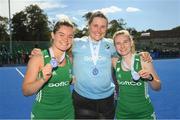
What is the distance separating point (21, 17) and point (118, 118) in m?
55.3

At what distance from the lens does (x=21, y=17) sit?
5809 centimetres

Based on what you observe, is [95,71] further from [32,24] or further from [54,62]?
[32,24]

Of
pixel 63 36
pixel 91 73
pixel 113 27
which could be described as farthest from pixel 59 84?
pixel 113 27

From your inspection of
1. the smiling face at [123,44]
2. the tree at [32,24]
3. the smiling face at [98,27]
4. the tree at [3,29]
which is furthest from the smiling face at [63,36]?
the tree at [3,29]

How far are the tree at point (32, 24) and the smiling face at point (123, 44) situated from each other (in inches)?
2123

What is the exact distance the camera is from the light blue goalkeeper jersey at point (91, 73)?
4398 mm

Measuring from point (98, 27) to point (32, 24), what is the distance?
54.8 meters

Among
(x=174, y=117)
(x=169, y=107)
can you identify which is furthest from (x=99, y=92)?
(x=169, y=107)

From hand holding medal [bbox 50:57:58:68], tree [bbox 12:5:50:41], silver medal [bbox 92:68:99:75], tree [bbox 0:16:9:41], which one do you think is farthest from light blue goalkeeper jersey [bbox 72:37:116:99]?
tree [bbox 0:16:9:41]

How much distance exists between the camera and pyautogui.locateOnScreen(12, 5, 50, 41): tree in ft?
191

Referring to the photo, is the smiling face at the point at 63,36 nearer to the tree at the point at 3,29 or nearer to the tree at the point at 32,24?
the tree at the point at 32,24

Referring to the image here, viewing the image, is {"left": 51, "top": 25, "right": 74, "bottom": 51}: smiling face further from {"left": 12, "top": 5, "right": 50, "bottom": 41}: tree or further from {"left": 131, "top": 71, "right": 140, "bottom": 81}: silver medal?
{"left": 12, "top": 5, "right": 50, "bottom": 41}: tree

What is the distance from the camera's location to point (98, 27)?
4.45 metres

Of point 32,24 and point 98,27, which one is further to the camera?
point 32,24
